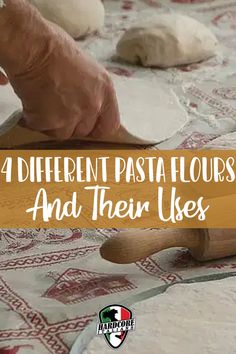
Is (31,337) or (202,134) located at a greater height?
(31,337)

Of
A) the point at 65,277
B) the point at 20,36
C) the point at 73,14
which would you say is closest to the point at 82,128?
the point at 20,36

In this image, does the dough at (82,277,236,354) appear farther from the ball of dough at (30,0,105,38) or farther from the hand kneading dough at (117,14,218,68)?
the ball of dough at (30,0,105,38)

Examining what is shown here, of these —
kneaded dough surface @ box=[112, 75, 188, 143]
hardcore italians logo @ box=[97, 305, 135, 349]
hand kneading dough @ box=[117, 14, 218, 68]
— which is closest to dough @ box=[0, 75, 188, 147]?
kneaded dough surface @ box=[112, 75, 188, 143]

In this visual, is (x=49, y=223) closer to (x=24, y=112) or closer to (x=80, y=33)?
(x=24, y=112)

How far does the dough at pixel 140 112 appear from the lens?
1434 mm

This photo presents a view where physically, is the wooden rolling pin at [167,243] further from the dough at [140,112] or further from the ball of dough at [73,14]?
the ball of dough at [73,14]

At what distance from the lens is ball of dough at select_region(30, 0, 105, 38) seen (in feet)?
6.33

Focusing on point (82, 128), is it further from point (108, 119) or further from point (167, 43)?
point (167, 43)

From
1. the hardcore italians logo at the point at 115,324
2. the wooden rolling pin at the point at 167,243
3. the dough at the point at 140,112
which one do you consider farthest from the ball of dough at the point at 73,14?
the hardcore italians logo at the point at 115,324

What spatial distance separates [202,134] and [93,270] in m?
0.50

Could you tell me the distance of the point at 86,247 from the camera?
1.16m

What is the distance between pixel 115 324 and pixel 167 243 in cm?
18

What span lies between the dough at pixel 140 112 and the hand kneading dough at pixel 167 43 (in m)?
0.11

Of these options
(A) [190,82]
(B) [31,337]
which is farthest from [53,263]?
(A) [190,82]
